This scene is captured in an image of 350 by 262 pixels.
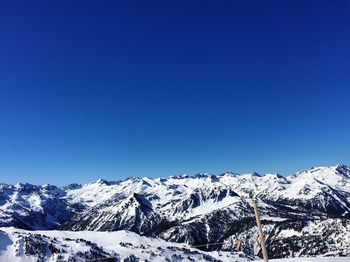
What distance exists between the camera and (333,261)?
3051 inches
